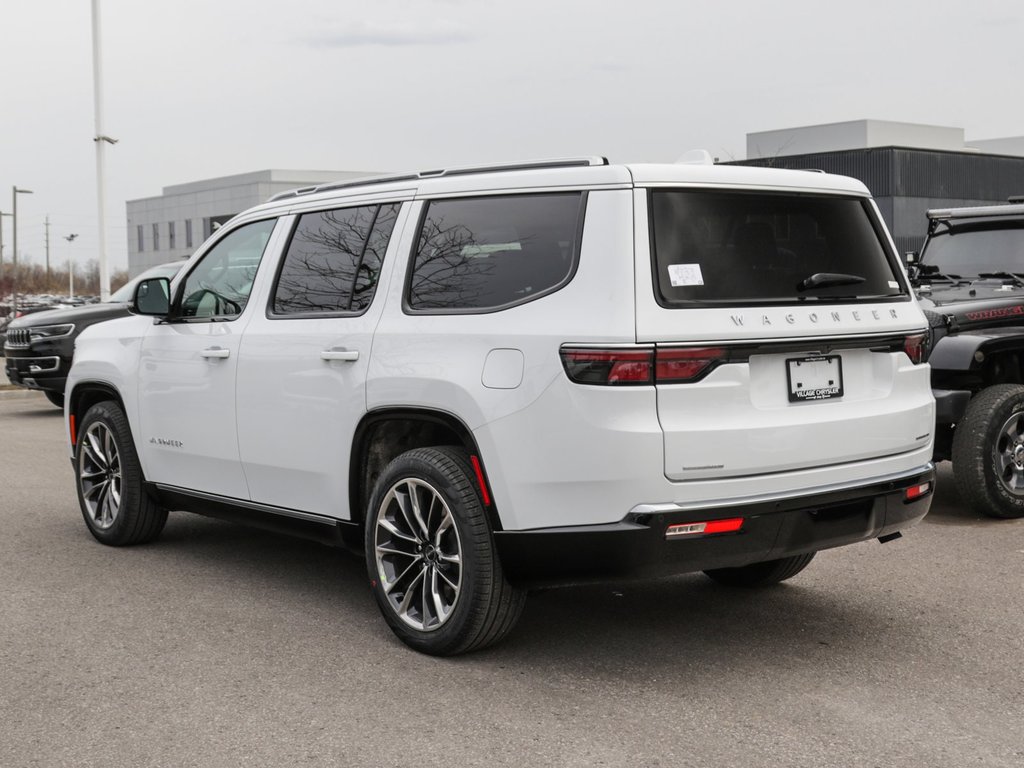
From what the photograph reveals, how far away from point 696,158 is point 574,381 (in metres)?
1.21

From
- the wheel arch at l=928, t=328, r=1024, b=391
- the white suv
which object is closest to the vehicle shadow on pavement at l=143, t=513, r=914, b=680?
the white suv

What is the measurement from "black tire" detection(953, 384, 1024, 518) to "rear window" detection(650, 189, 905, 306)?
9.22 feet

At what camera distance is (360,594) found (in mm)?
6074

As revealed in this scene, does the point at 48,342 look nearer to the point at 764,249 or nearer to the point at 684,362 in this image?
the point at 764,249

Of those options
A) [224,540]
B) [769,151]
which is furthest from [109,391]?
[769,151]

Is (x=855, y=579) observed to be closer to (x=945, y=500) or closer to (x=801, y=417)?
(x=801, y=417)

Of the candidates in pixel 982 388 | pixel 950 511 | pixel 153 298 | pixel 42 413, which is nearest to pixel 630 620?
pixel 153 298

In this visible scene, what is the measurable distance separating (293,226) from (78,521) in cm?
322

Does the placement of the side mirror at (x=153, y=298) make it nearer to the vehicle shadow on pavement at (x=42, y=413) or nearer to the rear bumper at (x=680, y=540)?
the rear bumper at (x=680, y=540)

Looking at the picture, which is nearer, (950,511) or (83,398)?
(83,398)

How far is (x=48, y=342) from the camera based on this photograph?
1459cm

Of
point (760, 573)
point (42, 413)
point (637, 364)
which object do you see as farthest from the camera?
point (42, 413)

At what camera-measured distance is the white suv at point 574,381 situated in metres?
4.37

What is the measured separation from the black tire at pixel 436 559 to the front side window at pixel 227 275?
161 cm
